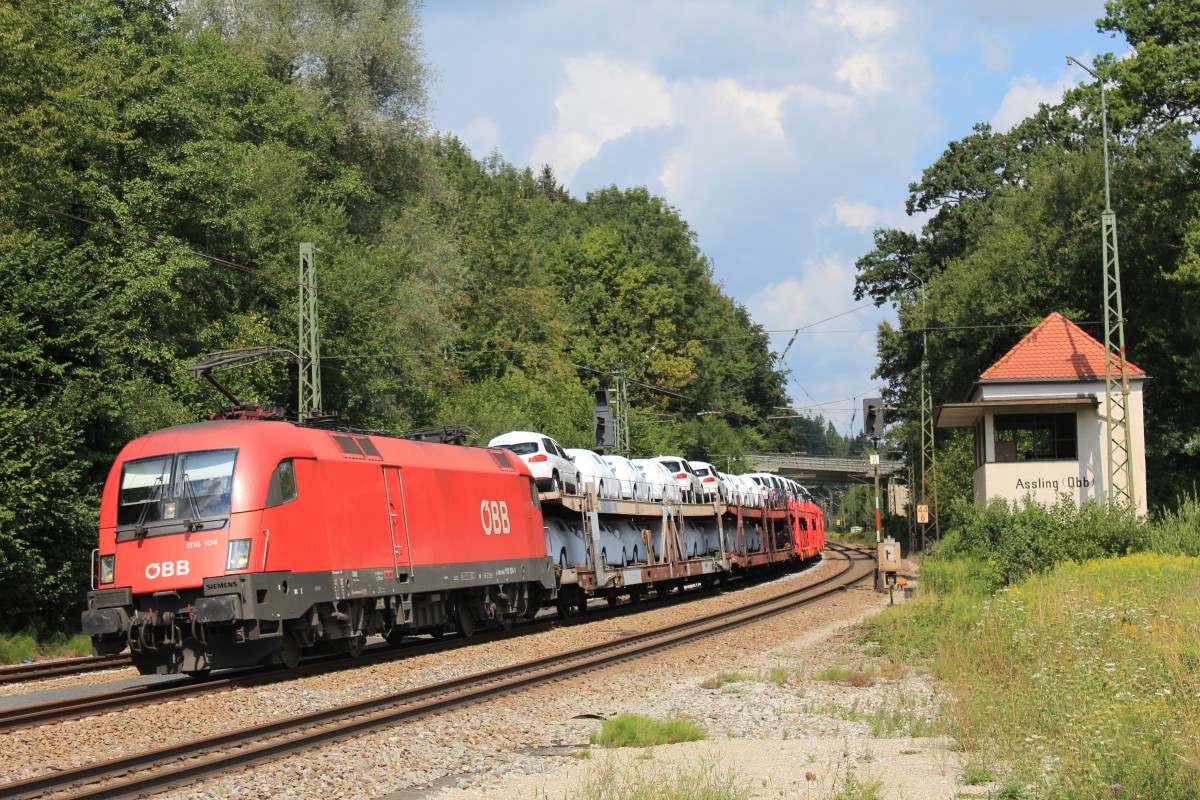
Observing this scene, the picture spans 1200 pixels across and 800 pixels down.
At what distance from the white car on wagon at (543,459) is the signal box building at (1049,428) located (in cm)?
1303

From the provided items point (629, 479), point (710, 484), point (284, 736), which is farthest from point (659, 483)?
point (284, 736)

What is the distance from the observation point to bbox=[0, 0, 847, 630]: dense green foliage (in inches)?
960

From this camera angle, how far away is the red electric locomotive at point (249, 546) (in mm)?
15617

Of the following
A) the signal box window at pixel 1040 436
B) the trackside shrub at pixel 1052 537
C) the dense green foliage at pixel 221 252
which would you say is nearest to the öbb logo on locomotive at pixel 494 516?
the dense green foliage at pixel 221 252

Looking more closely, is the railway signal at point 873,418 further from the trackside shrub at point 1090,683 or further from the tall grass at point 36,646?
the tall grass at point 36,646

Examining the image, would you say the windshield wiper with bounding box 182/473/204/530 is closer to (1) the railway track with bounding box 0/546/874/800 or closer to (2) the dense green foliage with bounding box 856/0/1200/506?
(1) the railway track with bounding box 0/546/874/800

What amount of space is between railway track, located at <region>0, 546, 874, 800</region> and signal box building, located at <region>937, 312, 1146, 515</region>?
1807 cm

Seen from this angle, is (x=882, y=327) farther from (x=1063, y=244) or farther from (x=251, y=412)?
(x=251, y=412)

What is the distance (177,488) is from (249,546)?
52.8 inches

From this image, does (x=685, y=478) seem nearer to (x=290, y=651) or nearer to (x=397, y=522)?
(x=397, y=522)

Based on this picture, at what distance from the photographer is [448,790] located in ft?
30.6

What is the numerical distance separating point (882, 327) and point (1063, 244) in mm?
20967

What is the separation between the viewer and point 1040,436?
3497 cm

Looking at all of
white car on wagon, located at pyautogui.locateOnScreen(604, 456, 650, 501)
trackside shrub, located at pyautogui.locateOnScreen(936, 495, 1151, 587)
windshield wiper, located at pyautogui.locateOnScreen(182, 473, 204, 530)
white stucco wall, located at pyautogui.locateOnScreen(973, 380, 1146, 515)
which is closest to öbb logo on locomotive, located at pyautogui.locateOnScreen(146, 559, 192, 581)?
windshield wiper, located at pyautogui.locateOnScreen(182, 473, 204, 530)
